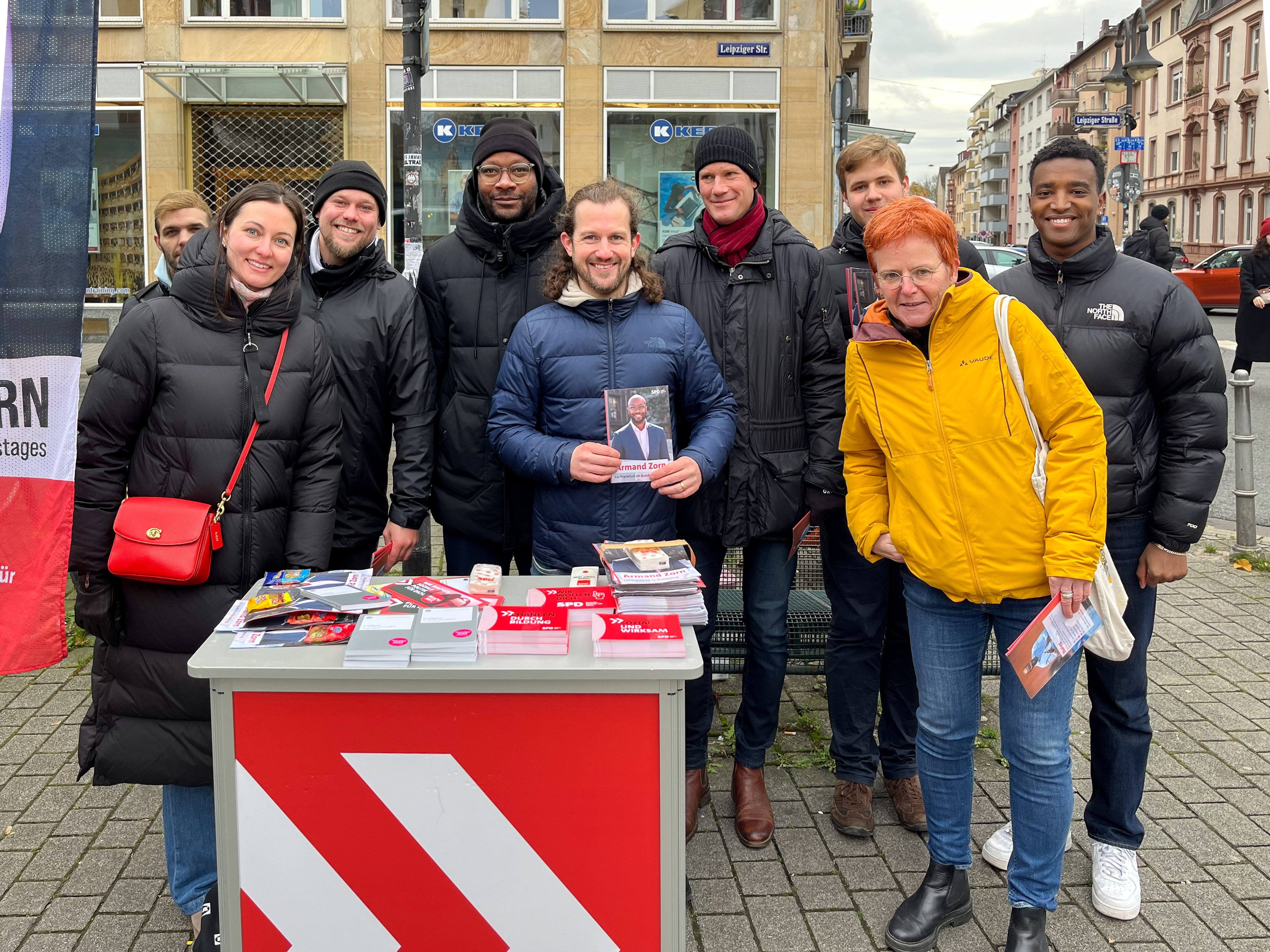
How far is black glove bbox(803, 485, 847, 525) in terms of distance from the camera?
3.72 meters

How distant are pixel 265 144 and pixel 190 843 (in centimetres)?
1527

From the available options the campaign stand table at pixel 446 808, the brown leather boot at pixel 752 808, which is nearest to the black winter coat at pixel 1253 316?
the brown leather boot at pixel 752 808

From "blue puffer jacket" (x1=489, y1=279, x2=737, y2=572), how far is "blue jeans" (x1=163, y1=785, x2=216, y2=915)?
1.28 meters

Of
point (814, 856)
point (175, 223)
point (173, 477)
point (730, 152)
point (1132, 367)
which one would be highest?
point (730, 152)

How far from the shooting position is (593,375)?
11.3 feet

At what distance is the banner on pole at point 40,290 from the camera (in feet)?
8.20

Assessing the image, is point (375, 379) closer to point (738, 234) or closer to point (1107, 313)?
point (738, 234)

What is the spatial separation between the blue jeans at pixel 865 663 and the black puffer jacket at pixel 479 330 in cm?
114

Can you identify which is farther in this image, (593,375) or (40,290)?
(593,375)

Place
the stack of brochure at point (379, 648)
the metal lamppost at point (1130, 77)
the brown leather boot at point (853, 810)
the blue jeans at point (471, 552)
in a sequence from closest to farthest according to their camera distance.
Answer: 1. the stack of brochure at point (379, 648)
2. the brown leather boot at point (853, 810)
3. the blue jeans at point (471, 552)
4. the metal lamppost at point (1130, 77)

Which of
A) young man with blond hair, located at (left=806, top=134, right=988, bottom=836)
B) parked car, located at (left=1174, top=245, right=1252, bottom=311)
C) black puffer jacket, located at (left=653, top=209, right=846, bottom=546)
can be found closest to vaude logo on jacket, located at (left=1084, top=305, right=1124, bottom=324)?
young man with blond hair, located at (left=806, top=134, right=988, bottom=836)

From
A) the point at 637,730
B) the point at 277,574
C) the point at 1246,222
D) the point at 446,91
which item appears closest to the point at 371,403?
the point at 277,574

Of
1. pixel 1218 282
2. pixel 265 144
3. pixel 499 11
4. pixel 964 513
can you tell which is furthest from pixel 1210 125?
pixel 964 513

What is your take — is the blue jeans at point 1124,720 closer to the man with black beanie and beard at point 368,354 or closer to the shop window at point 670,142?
the man with black beanie and beard at point 368,354
